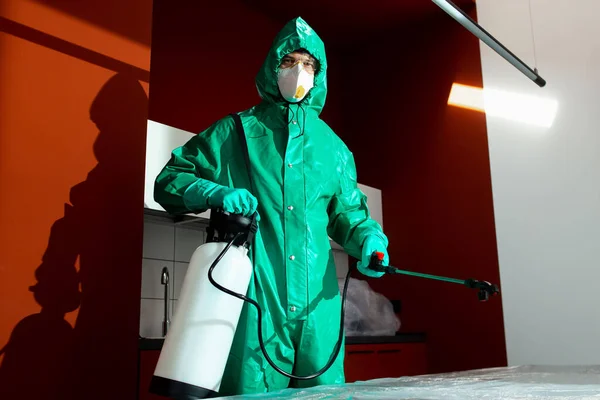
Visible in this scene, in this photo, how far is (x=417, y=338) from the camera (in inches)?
127

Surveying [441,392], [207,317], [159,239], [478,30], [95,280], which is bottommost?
[441,392]

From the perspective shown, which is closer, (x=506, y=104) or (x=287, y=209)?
(x=287, y=209)

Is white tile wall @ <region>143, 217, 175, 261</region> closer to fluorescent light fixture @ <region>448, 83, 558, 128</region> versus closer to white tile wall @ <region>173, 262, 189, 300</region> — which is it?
A: white tile wall @ <region>173, 262, 189, 300</region>

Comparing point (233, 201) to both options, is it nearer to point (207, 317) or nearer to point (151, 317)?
point (207, 317)

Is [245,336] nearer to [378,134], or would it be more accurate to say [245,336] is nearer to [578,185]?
[578,185]

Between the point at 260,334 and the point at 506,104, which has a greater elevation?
the point at 506,104

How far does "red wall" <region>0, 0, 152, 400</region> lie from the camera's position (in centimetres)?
143

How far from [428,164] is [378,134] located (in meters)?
0.42

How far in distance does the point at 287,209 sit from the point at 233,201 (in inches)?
8.9

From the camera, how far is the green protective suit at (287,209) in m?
1.42

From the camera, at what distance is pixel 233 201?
1341 mm

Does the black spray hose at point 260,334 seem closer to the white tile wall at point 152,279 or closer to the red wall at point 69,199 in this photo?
the red wall at point 69,199

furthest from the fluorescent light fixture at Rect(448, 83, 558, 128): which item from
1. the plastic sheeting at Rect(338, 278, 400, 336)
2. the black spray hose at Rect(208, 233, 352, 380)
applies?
the black spray hose at Rect(208, 233, 352, 380)

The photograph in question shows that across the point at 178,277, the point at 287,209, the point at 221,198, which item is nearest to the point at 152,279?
the point at 178,277
